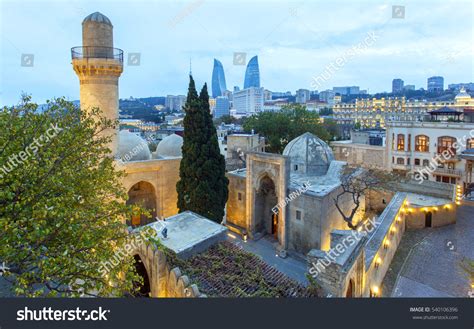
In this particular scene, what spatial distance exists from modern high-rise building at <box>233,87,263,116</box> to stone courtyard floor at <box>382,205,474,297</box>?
150 metres

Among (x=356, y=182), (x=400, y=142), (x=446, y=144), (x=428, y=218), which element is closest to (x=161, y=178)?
(x=356, y=182)

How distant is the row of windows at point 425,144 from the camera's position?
35.4m

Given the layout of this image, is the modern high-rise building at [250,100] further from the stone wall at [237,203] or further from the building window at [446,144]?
the stone wall at [237,203]

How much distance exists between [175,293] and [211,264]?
9.33 ft

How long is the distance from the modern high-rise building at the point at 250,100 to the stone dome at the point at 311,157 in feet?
470

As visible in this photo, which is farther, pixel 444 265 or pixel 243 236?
pixel 243 236

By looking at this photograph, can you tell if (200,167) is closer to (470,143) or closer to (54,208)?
(54,208)

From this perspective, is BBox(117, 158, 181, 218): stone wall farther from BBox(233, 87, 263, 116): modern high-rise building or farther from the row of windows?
BBox(233, 87, 263, 116): modern high-rise building

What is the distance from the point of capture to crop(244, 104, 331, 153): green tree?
41.0 metres

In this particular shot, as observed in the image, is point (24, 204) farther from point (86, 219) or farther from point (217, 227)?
point (217, 227)

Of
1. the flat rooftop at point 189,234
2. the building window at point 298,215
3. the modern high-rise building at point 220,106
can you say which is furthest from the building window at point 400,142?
the modern high-rise building at point 220,106

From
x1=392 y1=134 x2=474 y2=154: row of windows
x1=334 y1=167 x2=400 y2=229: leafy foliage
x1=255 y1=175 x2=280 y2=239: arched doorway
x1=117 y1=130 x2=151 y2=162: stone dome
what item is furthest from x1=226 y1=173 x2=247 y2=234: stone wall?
x1=392 y1=134 x2=474 y2=154: row of windows

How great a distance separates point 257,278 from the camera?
13.2m

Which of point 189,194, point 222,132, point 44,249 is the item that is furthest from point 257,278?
point 222,132
